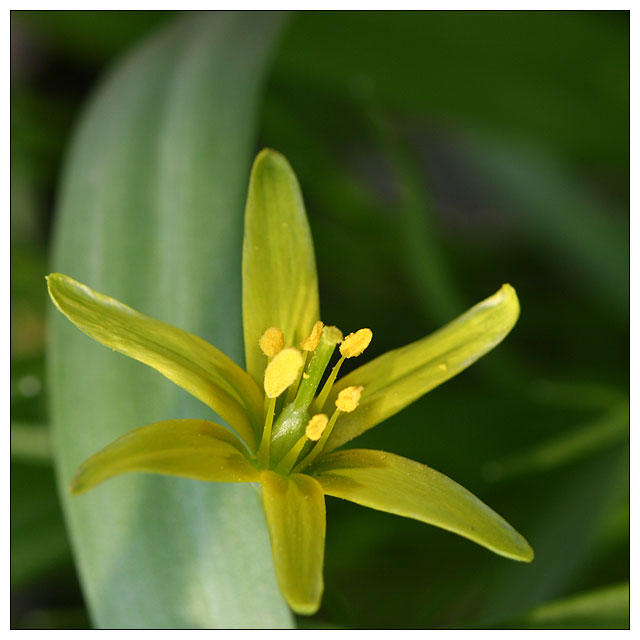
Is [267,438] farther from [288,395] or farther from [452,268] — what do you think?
[452,268]

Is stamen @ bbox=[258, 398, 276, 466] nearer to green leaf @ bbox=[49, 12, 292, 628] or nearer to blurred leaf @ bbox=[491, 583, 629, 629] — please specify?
green leaf @ bbox=[49, 12, 292, 628]

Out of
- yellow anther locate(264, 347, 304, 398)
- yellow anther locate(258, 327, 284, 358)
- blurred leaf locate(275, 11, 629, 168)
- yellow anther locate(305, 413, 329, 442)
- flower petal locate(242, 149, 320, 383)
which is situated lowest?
yellow anther locate(305, 413, 329, 442)

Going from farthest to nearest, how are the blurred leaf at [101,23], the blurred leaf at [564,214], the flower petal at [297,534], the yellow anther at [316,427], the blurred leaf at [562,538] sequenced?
the blurred leaf at [564,214] → the blurred leaf at [101,23] → the blurred leaf at [562,538] → the yellow anther at [316,427] → the flower petal at [297,534]

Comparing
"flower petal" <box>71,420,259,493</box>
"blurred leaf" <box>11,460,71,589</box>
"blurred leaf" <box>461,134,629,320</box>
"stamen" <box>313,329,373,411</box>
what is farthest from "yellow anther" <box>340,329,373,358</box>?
"blurred leaf" <box>461,134,629,320</box>

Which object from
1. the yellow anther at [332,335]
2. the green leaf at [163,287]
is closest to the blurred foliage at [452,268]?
the green leaf at [163,287]

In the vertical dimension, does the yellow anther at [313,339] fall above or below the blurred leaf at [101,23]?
below

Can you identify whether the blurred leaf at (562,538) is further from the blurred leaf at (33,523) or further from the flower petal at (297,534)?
the blurred leaf at (33,523)
